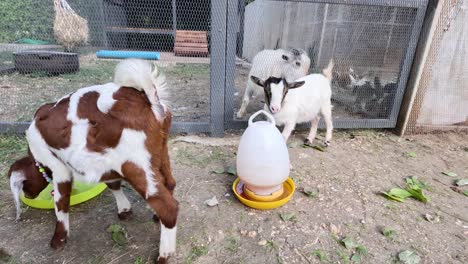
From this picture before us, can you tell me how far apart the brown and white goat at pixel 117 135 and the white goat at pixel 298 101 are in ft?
5.60

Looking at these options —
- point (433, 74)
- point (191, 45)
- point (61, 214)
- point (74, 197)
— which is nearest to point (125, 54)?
point (191, 45)

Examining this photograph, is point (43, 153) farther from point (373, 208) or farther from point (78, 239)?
point (373, 208)

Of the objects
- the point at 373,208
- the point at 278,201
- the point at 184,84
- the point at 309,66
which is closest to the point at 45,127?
the point at 278,201

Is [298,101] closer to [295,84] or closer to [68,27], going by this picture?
[295,84]

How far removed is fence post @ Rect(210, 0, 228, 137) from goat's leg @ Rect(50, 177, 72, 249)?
2046 millimetres

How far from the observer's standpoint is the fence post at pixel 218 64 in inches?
132

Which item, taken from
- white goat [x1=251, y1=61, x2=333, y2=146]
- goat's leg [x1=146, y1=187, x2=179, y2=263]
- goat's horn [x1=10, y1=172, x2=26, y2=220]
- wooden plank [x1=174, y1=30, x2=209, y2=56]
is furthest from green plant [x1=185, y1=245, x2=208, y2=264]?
wooden plank [x1=174, y1=30, x2=209, y2=56]

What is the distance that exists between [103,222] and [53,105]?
1010 millimetres

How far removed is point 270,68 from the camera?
464 cm

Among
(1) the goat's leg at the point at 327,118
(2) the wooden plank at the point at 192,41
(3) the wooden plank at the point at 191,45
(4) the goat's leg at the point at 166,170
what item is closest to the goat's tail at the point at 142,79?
(4) the goat's leg at the point at 166,170

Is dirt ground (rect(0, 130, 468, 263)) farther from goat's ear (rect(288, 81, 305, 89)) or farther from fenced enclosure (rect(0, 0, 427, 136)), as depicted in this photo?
fenced enclosure (rect(0, 0, 427, 136))

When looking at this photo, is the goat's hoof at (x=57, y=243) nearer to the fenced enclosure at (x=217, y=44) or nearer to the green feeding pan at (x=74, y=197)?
the green feeding pan at (x=74, y=197)

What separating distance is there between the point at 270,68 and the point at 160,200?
129 inches

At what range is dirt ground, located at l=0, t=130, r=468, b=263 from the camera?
213 centimetres
